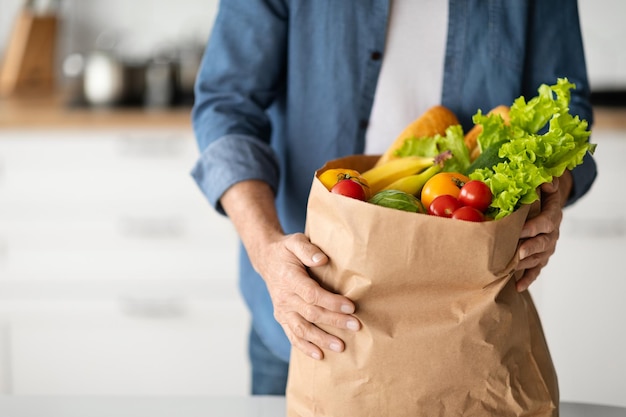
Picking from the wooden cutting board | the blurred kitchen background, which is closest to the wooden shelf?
the blurred kitchen background

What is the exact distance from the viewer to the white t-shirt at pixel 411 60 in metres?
1.21

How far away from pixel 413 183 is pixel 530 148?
132mm

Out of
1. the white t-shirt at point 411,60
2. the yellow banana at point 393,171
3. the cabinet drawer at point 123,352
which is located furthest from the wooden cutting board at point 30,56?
the yellow banana at point 393,171

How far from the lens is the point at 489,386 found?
79 centimetres

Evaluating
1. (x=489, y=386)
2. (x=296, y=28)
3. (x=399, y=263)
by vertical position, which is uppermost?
(x=296, y=28)

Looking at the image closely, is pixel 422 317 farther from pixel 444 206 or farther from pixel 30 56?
pixel 30 56

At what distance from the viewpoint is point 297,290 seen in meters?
0.84

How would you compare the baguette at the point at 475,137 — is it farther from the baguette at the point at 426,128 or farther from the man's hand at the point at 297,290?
the man's hand at the point at 297,290

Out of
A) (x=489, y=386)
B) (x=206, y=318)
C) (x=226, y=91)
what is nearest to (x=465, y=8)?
(x=226, y=91)

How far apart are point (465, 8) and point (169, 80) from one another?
4.69ft

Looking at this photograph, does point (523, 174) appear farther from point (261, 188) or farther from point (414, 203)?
point (261, 188)

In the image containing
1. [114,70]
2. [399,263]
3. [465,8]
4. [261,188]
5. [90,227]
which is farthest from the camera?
[114,70]

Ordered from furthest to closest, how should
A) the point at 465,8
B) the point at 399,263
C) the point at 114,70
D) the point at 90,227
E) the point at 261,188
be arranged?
1. the point at 114,70
2. the point at 90,227
3. the point at 465,8
4. the point at 261,188
5. the point at 399,263

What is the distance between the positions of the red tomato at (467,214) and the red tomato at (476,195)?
2 cm
